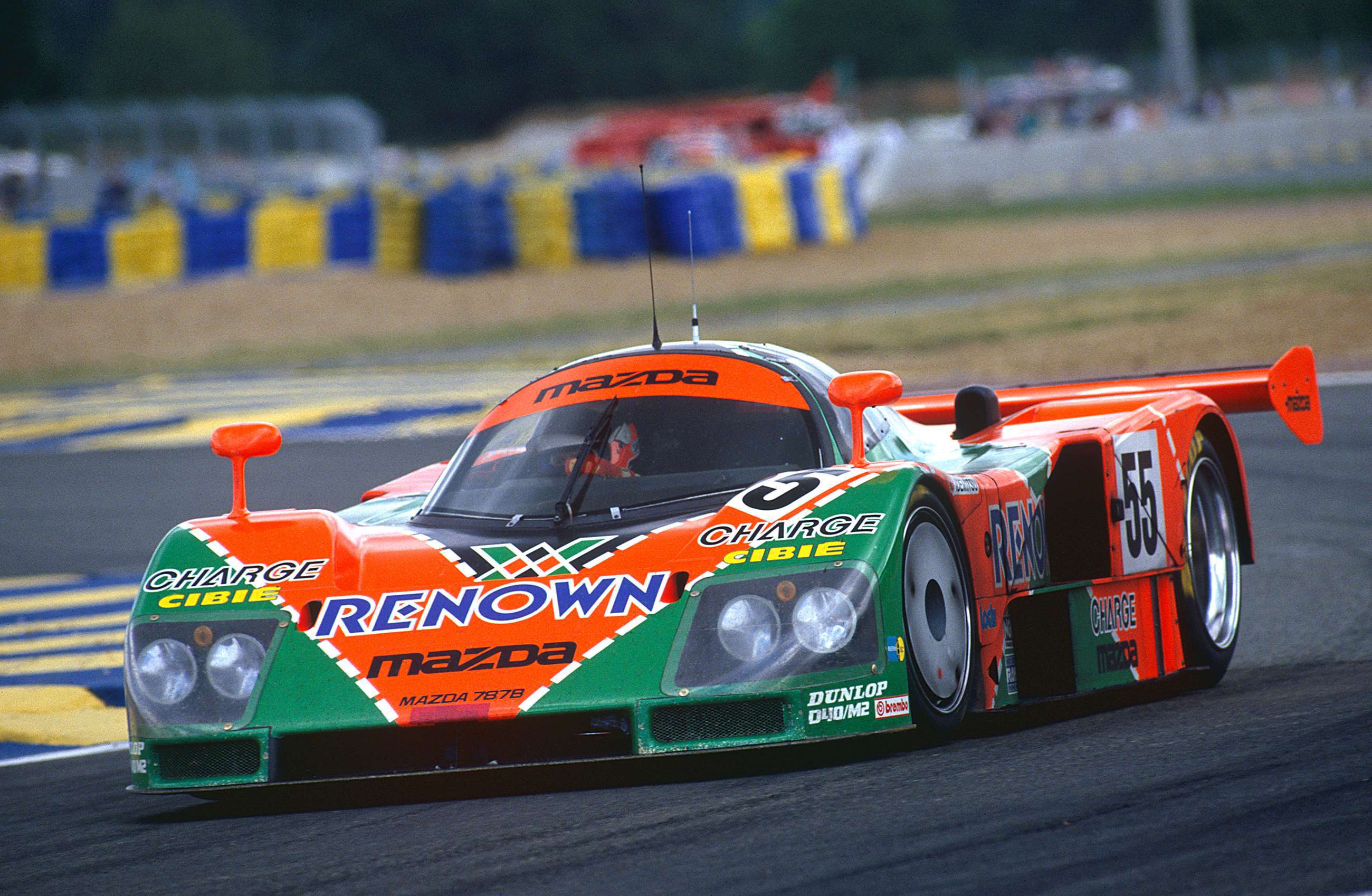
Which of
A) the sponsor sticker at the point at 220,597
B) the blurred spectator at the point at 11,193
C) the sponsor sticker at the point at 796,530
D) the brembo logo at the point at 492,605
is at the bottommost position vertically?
the brembo logo at the point at 492,605

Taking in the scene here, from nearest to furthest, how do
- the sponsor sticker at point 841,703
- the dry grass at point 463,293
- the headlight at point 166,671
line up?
the sponsor sticker at point 841,703, the headlight at point 166,671, the dry grass at point 463,293

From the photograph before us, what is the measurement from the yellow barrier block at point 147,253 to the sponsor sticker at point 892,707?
84.6 feet

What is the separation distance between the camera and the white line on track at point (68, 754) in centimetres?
654

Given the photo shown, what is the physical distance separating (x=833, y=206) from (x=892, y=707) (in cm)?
2713

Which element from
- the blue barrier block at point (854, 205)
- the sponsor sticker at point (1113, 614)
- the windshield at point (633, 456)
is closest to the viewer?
the windshield at point (633, 456)

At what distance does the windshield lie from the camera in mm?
5590

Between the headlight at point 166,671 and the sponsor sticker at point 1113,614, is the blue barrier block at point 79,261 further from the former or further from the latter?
the headlight at point 166,671

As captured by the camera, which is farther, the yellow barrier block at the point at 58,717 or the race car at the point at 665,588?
the yellow barrier block at the point at 58,717

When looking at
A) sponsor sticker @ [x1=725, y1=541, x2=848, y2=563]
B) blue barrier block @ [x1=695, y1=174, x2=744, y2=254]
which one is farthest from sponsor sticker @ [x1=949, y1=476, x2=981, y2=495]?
blue barrier block @ [x1=695, y1=174, x2=744, y2=254]

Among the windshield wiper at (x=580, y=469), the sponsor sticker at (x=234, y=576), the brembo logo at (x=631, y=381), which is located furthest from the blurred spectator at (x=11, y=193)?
the sponsor sticker at (x=234, y=576)

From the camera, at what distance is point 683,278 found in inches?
1096

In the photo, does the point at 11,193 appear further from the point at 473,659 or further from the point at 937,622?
the point at 937,622

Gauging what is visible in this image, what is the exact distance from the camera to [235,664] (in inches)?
195

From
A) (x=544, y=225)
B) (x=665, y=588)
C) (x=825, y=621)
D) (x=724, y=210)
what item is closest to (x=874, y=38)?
(x=724, y=210)
